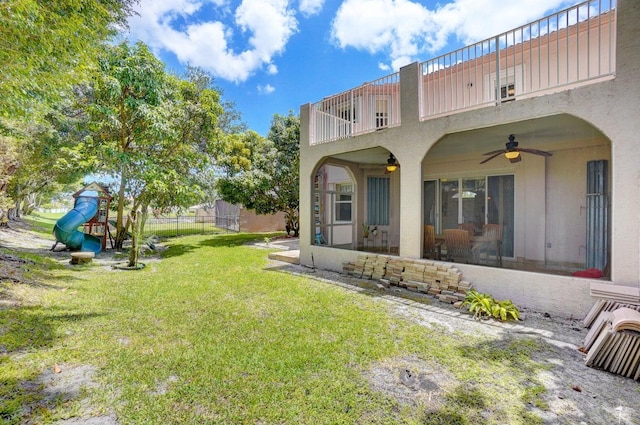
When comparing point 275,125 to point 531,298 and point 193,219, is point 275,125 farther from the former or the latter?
point 531,298

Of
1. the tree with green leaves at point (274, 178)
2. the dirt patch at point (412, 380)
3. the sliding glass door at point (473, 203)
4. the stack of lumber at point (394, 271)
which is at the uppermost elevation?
the tree with green leaves at point (274, 178)

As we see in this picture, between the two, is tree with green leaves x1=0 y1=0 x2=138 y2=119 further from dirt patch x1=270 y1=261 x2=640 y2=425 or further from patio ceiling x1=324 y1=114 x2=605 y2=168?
patio ceiling x1=324 y1=114 x2=605 y2=168

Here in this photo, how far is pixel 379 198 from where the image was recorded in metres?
11.6

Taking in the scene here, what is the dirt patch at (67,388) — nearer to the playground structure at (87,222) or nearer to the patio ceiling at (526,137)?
the patio ceiling at (526,137)

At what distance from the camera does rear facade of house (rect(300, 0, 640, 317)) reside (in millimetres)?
4594

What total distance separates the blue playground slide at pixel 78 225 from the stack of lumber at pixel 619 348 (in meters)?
14.6

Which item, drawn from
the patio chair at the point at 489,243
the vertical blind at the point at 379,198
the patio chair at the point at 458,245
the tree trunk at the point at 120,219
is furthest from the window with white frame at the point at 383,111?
the tree trunk at the point at 120,219

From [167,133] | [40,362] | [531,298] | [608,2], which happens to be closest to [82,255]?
[167,133]

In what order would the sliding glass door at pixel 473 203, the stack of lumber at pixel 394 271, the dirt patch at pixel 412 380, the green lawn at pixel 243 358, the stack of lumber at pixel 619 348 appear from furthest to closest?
the sliding glass door at pixel 473 203 < the stack of lumber at pixel 394 271 < the stack of lumber at pixel 619 348 < the dirt patch at pixel 412 380 < the green lawn at pixel 243 358

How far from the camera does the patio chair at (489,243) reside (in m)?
7.98

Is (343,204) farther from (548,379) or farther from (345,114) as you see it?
(548,379)

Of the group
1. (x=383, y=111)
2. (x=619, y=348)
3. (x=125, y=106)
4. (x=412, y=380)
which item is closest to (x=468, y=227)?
(x=383, y=111)

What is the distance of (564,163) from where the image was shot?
7.80 metres

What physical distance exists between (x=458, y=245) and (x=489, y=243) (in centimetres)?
131
